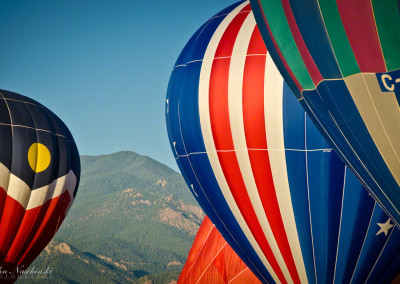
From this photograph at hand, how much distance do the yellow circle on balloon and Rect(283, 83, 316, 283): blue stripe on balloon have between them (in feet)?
24.3

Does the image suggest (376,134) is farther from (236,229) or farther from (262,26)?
(236,229)

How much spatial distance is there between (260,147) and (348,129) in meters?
3.38

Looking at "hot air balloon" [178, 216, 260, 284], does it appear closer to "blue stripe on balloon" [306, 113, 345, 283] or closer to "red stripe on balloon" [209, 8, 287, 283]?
"red stripe on balloon" [209, 8, 287, 283]

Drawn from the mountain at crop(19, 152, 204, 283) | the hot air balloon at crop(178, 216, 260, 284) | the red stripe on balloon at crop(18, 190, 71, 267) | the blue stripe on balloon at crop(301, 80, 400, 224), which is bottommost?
the mountain at crop(19, 152, 204, 283)

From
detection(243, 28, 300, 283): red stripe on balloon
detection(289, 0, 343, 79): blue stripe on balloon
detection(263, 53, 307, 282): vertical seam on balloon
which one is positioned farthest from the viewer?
detection(243, 28, 300, 283): red stripe on balloon

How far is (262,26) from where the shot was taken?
7508 millimetres

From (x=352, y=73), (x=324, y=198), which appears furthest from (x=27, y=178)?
(x=352, y=73)

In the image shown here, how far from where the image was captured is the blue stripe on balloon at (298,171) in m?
9.53

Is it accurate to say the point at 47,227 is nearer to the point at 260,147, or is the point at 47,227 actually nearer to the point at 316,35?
the point at 260,147

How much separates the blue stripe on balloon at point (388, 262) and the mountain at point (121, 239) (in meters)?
99.5

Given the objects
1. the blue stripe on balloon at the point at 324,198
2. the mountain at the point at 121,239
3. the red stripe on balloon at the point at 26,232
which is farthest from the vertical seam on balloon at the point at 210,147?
the mountain at the point at 121,239

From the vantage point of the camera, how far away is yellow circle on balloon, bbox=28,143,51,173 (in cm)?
1511

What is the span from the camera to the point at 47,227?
16.0 meters

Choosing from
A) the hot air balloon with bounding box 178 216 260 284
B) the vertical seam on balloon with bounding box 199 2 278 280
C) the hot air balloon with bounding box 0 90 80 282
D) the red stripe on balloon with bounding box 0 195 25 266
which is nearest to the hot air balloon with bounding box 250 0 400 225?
the vertical seam on balloon with bounding box 199 2 278 280
